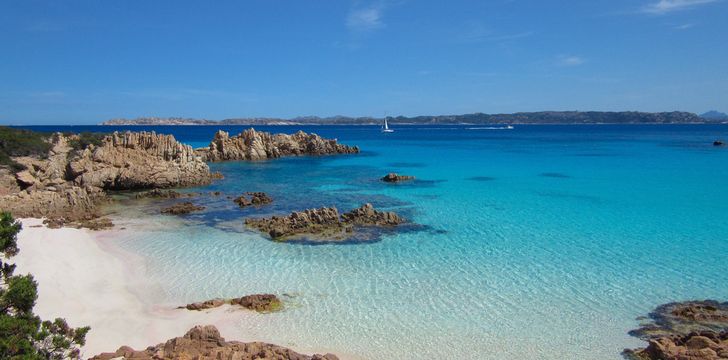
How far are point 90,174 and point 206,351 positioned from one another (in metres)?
26.5

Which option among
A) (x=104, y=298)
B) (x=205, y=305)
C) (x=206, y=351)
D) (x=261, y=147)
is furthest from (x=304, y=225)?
(x=261, y=147)

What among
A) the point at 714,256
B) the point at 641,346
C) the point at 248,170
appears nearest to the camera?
the point at 641,346

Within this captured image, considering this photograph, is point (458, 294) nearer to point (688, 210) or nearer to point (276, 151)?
point (688, 210)

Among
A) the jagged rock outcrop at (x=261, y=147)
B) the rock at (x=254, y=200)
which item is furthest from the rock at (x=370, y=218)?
the jagged rock outcrop at (x=261, y=147)

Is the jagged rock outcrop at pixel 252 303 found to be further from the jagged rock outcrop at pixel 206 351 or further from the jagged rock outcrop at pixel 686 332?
the jagged rock outcrop at pixel 686 332

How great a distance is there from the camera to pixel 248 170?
46281 millimetres

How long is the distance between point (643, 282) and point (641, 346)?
4251 mm

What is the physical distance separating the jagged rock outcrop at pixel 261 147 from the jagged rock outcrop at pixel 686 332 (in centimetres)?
4846

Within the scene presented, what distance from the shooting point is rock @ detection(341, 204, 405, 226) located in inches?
842

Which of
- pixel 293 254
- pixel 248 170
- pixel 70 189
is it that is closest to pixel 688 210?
pixel 293 254

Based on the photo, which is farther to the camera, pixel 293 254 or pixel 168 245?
pixel 168 245

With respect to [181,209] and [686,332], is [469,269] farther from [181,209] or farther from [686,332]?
[181,209]

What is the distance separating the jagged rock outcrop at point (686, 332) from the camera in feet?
30.4

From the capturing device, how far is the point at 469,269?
15359mm
